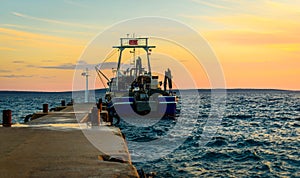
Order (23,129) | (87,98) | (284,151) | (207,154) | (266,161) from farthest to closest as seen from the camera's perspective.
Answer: (87,98) → (284,151) → (207,154) → (266,161) → (23,129)

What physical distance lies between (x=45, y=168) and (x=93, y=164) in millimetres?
1027

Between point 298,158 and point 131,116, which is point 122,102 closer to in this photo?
point 131,116

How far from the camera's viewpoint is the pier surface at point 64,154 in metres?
8.67

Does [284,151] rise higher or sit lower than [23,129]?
lower

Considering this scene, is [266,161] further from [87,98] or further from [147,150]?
[87,98]

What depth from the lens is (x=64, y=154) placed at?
1075cm

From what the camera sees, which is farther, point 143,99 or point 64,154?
point 143,99

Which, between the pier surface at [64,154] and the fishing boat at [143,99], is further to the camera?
the fishing boat at [143,99]

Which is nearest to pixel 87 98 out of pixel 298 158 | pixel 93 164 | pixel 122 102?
pixel 122 102

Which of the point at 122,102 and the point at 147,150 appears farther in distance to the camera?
the point at 122,102

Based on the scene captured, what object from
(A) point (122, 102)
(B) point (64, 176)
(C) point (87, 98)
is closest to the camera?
(B) point (64, 176)

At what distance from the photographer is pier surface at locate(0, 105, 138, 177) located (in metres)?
8.67

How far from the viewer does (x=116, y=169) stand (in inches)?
351

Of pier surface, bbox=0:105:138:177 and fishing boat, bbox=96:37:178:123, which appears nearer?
pier surface, bbox=0:105:138:177
